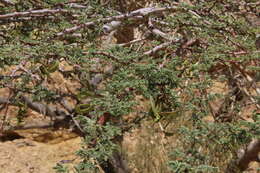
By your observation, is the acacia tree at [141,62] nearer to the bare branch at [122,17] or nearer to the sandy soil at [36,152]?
the bare branch at [122,17]

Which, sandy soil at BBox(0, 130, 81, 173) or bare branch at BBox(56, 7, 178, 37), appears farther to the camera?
sandy soil at BBox(0, 130, 81, 173)

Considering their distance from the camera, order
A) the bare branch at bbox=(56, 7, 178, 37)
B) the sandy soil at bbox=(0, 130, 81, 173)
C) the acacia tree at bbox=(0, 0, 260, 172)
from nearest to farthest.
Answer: the acacia tree at bbox=(0, 0, 260, 172) < the bare branch at bbox=(56, 7, 178, 37) < the sandy soil at bbox=(0, 130, 81, 173)

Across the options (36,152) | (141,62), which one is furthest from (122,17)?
(36,152)

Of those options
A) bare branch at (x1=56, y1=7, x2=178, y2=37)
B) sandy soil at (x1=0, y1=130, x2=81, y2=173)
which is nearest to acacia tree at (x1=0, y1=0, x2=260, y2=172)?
bare branch at (x1=56, y1=7, x2=178, y2=37)

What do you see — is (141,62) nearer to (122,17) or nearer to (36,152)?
(122,17)

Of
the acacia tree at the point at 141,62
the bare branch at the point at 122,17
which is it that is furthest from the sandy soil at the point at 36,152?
the bare branch at the point at 122,17

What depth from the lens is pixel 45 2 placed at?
4.97ft

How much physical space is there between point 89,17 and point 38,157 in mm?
2890

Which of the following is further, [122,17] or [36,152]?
[36,152]

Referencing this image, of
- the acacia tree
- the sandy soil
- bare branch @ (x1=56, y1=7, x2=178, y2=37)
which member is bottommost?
the sandy soil

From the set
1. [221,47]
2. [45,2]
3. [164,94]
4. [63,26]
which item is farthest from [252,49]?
[45,2]

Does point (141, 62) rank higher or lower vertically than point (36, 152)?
higher

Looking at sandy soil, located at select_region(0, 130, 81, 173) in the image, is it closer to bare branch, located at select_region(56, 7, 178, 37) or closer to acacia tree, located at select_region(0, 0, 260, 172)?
acacia tree, located at select_region(0, 0, 260, 172)

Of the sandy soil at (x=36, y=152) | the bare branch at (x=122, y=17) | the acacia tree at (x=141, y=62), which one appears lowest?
the sandy soil at (x=36, y=152)
